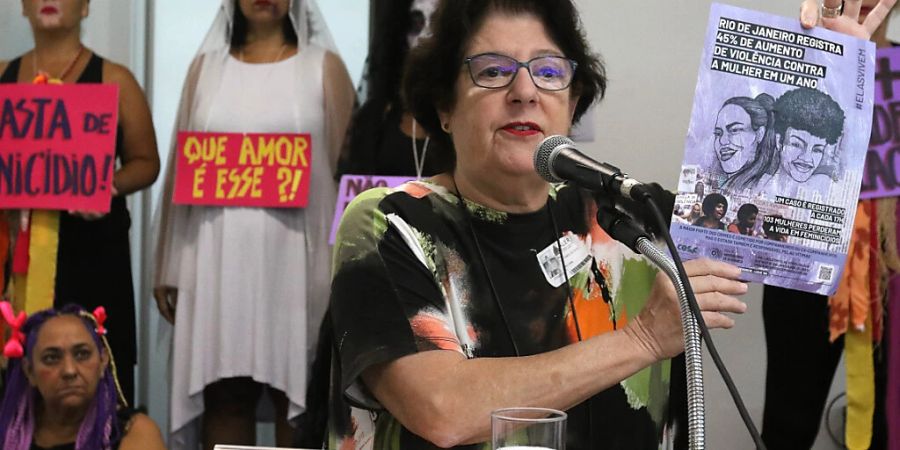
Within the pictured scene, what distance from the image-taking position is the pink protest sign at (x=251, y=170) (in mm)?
3666

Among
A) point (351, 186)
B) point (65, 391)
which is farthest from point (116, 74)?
point (65, 391)

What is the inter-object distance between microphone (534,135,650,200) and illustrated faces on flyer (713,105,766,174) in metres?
0.26

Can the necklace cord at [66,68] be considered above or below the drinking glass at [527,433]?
above

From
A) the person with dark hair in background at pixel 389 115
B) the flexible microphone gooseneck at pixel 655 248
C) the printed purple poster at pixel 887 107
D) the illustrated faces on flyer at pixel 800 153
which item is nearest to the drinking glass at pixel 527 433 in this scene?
the flexible microphone gooseneck at pixel 655 248

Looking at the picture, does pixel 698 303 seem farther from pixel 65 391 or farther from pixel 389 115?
pixel 65 391

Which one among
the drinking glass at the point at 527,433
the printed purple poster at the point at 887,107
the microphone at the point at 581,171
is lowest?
the drinking glass at the point at 527,433

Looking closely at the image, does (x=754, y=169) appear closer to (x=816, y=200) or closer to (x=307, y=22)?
(x=816, y=200)

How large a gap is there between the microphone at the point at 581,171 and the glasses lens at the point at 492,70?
0.37 meters

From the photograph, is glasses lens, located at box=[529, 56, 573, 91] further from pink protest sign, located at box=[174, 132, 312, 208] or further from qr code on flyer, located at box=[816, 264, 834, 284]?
pink protest sign, located at box=[174, 132, 312, 208]

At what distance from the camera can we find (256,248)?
3.70 metres

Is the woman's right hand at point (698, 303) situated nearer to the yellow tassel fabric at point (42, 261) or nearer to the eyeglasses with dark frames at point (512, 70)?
the eyeglasses with dark frames at point (512, 70)

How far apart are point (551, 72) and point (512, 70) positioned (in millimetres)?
65

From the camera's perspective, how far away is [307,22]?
3.77m

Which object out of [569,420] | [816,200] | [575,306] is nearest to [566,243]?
[575,306]
